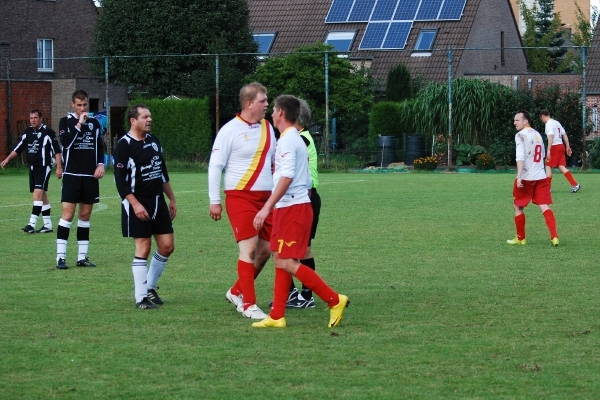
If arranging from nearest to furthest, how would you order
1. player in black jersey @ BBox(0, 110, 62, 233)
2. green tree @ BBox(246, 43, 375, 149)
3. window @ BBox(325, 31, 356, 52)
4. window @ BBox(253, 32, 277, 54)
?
player in black jersey @ BBox(0, 110, 62, 233) → green tree @ BBox(246, 43, 375, 149) → window @ BBox(325, 31, 356, 52) → window @ BBox(253, 32, 277, 54)

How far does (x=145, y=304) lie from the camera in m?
9.32

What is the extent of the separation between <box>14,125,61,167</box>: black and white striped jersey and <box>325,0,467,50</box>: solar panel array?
32.5 meters

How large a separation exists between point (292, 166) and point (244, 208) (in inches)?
33.6

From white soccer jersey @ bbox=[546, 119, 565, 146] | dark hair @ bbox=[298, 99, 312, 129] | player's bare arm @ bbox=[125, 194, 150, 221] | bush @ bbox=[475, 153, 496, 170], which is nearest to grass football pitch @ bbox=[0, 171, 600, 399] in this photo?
player's bare arm @ bbox=[125, 194, 150, 221]

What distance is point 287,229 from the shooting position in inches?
325

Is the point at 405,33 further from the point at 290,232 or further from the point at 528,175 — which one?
the point at 290,232

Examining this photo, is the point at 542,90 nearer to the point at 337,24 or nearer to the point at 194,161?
the point at 194,161

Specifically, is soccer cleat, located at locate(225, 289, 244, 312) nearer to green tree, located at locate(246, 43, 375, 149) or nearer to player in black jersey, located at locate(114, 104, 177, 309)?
player in black jersey, located at locate(114, 104, 177, 309)

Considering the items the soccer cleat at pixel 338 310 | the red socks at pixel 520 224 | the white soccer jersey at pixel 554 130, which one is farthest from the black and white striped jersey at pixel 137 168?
the white soccer jersey at pixel 554 130

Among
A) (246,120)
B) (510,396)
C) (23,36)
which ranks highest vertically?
(23,36)

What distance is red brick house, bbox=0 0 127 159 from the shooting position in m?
46.3

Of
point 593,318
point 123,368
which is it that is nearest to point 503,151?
point 593,318

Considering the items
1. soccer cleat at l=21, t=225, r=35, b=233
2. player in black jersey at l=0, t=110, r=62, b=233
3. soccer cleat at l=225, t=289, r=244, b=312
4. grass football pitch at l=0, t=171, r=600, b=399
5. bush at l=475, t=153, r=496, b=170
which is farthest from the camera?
bush at l=475, t=153, r=496, b=170

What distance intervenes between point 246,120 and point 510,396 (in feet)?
12.0
